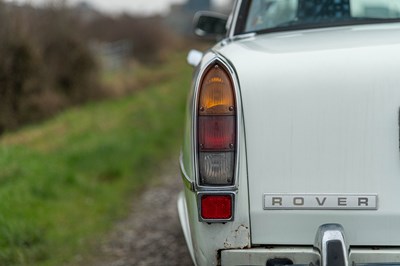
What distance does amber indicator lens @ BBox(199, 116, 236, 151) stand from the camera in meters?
2.82

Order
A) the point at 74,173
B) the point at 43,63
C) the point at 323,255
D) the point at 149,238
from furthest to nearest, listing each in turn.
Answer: the point at 43,63
the point at 74,173
the point at 149,238
the point at 323,255

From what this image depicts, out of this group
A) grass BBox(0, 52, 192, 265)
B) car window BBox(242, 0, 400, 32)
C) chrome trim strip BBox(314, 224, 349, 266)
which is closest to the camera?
chrome trim strip BBox(314, 224, 349, 266)

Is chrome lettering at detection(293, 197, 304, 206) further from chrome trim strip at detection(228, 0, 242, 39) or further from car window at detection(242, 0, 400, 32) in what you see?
chrome trim strip at detection(228, 0, 242, 39)

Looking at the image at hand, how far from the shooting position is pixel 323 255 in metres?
2.62

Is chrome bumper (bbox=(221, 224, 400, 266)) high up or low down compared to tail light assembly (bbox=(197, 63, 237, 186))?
down

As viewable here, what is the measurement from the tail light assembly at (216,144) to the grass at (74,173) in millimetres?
2361

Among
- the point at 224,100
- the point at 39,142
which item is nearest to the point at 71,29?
the point at 39,142

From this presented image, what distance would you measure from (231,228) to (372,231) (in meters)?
0.56

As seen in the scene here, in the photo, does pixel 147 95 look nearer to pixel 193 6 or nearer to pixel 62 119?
pixel 62 119

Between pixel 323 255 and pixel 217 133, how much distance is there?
2.11 ft

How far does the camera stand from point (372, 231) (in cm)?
275

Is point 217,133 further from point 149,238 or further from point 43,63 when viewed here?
point 43,63

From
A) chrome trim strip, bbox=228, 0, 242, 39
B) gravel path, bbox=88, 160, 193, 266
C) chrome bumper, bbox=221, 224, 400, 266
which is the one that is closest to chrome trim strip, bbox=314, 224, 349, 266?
chrome bumper, bbox=221, 224, 400, 266

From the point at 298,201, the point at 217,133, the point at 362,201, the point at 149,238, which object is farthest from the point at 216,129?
the point at 149,238
